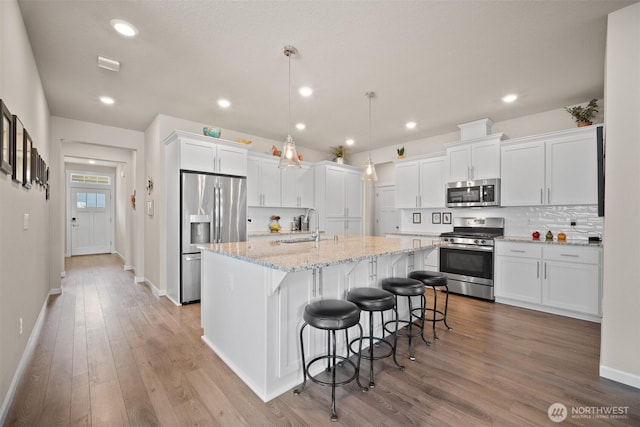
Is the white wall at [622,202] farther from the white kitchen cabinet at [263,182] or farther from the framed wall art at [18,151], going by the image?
the white kitchen cabinet at [263,182]

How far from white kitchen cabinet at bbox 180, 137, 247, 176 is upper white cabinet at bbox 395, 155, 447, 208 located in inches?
119

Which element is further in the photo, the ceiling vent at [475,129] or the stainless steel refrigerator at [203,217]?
the ceiling vent at [475,129]

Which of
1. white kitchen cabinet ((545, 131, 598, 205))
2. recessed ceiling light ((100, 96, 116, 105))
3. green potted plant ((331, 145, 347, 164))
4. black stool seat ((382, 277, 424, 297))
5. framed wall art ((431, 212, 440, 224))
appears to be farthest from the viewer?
green potted plant ((331, 145, 347, 164))

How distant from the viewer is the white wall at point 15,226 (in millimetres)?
1746

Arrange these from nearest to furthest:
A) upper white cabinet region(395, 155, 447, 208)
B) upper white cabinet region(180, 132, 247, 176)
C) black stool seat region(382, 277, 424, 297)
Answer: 1. black stool seat region(382, 277, 424, 297)
2. upper white cabinet region(180, 132, 247, 176)
3. upper white cabinet region(395, 155, 447, 208)

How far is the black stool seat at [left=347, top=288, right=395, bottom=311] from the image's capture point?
2055mm

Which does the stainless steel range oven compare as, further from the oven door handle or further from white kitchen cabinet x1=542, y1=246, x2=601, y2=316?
white kitchen cabinet x1=542, y1=246, x2=601, y2=316

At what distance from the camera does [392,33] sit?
2.36 meters

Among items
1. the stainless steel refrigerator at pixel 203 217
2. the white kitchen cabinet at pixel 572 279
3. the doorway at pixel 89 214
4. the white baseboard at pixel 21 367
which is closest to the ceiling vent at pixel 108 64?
the stainless steel refrigerator at pixel 203 217

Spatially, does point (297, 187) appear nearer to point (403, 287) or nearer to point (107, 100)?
point (107, 100)

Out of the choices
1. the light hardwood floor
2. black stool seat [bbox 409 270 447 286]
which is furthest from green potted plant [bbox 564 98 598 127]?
black stool seat [bbox 409 270 447 286]

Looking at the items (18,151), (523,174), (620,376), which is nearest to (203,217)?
(18,151)

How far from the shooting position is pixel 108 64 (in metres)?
2.79

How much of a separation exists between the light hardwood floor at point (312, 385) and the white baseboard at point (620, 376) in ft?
0.17
